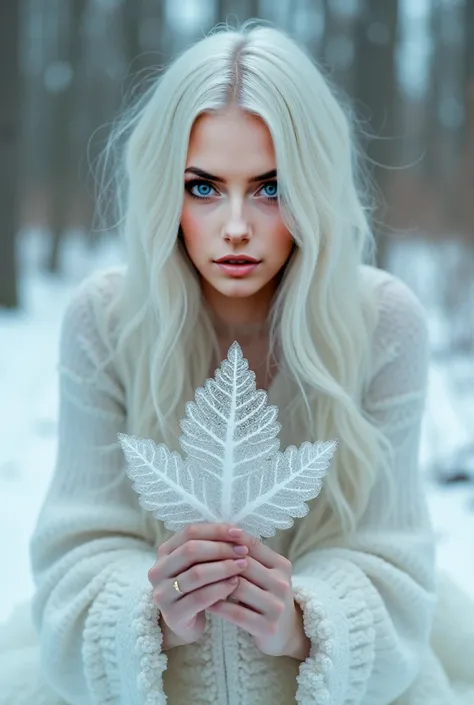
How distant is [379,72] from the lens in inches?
204

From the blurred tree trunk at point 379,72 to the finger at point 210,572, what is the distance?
4.00 meters

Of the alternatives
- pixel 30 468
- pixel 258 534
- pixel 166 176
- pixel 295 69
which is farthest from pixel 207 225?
pixel 30 468

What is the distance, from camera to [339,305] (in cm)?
151

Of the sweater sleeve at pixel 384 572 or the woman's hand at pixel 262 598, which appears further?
the sweater sleeve at pixel 384 572

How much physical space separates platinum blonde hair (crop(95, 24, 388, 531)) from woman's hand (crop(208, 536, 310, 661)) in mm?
331

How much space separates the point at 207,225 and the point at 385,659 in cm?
68

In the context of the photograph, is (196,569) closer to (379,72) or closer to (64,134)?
(379,72)

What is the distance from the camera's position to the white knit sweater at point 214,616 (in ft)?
4.32

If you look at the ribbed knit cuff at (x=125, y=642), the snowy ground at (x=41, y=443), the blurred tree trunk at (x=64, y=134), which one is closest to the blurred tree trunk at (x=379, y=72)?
the snowy ground at (x=41, y=443)

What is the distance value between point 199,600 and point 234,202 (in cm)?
55

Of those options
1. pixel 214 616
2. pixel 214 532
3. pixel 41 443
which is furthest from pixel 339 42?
pixel 214 532

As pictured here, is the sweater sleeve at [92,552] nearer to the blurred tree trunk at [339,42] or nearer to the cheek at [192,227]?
the cheek at [192,227]

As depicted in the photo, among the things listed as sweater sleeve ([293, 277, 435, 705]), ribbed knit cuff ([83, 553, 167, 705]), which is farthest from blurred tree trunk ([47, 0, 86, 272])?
ribbed knit cuff ([83, 553, 167, 705])

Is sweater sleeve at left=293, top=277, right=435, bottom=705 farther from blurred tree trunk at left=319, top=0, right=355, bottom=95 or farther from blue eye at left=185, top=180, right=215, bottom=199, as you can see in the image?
blurred tree trunk at left=319, top=0, right=355, bottom=95
